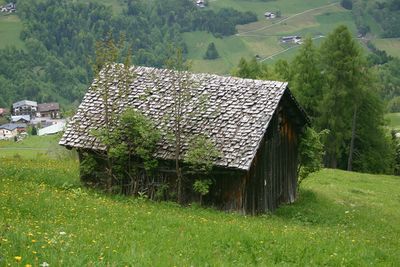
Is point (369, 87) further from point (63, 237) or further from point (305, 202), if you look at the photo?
point (63, 237)

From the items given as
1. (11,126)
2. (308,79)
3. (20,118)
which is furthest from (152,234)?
(20,118)

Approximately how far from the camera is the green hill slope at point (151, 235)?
34.7 feet

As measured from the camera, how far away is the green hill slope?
417 inches

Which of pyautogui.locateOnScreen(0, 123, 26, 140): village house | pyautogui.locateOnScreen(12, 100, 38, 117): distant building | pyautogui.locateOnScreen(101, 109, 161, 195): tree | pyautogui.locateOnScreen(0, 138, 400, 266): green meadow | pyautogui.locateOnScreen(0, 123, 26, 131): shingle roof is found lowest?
pyautogui.locateOnScreen(0, 123, 26, 140): village house

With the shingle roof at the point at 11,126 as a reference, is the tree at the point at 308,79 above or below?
above

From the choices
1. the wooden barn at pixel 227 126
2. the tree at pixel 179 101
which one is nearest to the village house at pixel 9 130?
the wooden barn at pixel 227 126

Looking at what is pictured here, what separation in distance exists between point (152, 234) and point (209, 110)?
11467 mm

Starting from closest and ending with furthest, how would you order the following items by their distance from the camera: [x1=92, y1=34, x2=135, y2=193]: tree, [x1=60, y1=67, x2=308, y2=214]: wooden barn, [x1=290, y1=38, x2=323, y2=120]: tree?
[x1=60, y1=67, x2=308, y2=214]: wooden barn, [x1=92, y1=34, x2=135, y2=193]: tree, [x1=290, y1=38, x2=323, y2=120]: tree

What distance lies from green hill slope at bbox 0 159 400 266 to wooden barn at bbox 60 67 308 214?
1493 millimetres

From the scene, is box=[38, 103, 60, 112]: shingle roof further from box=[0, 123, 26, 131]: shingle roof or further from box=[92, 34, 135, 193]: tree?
box=[92, 34, 135, 193]: tree

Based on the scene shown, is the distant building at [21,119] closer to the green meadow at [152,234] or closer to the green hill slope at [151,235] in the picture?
the green meadow at [152,234]

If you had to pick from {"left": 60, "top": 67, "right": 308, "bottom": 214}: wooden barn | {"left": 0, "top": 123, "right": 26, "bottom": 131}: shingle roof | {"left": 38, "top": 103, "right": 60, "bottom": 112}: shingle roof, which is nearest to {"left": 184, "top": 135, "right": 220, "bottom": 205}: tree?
{"left": 60, "top": 67, "right": 308, "bottom": 214}: wooden barn

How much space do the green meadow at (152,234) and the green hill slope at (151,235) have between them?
0.03 meters

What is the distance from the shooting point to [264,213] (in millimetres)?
24766
